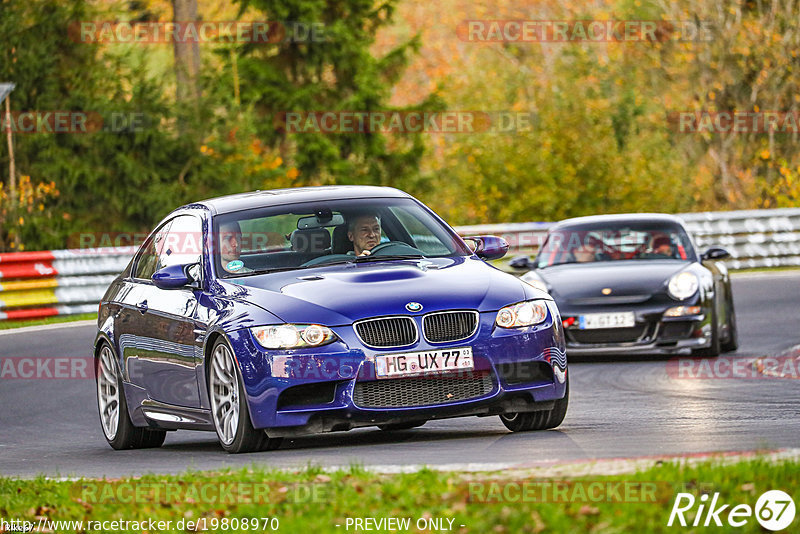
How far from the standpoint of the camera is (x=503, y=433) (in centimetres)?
989

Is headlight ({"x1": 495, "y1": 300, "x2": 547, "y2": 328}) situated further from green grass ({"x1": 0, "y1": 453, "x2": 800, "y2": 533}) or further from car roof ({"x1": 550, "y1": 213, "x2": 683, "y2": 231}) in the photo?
car roof ({"x1": 550, "y1": 213, "x2": 683, "y2": 231})

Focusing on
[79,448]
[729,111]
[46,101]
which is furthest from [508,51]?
[79,448]

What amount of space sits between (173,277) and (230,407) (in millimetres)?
1089

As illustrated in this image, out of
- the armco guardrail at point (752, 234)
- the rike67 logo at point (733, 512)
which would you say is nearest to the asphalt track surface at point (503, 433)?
the rike67 logo at point (733, 512)

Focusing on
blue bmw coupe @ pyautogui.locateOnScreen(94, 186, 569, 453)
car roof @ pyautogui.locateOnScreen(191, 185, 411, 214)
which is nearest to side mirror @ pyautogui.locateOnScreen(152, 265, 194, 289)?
blue bmw coupe @ pyautogui.locateOnScreen(94, 186, 569, 453)

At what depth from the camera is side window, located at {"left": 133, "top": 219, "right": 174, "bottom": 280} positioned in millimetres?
11320

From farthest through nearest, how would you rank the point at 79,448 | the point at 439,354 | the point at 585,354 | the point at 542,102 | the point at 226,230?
the point at 542,102, the point at 585,354, the point at 79,448, the point at 226,230, the point at 439,354

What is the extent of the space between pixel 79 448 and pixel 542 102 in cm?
3345

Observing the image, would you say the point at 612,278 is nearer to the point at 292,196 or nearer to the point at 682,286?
the point at 682,286

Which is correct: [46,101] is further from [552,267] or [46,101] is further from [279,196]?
[279,196]

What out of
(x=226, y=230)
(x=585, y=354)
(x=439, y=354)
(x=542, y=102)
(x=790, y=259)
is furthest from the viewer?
(x=542, y=102)

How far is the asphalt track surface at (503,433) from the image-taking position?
336 inches

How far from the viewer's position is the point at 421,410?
9.07 meters

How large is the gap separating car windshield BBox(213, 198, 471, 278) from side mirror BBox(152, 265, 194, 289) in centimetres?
21
